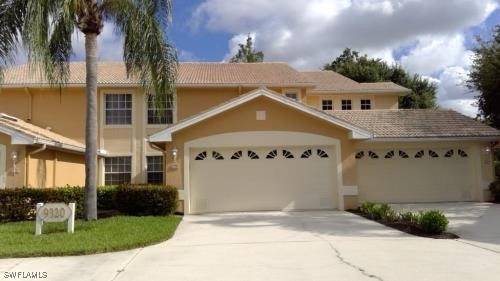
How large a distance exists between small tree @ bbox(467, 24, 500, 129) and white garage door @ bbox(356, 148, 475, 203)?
11.9ft

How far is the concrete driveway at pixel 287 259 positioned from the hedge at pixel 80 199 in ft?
11.1

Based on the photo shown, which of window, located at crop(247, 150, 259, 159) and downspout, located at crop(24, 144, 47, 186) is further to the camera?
window, located at crop(247, 150, 259, 159)

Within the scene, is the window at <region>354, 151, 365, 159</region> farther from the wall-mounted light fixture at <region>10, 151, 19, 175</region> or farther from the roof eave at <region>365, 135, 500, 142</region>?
the wall-mounted light fixture at <region>10, 151, 19, 175</region>

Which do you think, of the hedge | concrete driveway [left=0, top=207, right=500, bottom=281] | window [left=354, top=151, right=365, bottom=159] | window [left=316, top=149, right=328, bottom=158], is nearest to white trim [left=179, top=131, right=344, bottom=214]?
window [left=316, top=149, right=328, bottom=158]

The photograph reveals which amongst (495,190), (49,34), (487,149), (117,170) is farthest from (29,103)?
(495,190)

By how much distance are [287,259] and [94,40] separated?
348 inches

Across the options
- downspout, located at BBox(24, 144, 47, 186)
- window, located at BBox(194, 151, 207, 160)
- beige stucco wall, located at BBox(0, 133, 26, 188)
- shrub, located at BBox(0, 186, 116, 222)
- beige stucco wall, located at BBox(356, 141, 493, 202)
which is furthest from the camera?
beige stucco wall, located at BBox(356, 141, 493, 202)

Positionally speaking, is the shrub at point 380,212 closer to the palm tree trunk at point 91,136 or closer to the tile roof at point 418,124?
the tile roof at point 418,124

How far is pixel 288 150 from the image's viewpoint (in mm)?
17109

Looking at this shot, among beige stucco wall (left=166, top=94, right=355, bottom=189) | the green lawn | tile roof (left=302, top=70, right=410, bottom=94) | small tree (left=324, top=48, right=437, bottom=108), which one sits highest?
small tree (left=324, top=48, right=437, bottom=108)

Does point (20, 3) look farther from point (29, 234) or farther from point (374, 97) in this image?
point (374, 97)

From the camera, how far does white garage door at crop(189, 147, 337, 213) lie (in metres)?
16.8

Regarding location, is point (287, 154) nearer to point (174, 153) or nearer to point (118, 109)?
point (174, 153)

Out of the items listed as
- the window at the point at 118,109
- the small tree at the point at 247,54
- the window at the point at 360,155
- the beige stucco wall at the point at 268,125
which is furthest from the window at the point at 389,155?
the small tree at the point at 247,54
